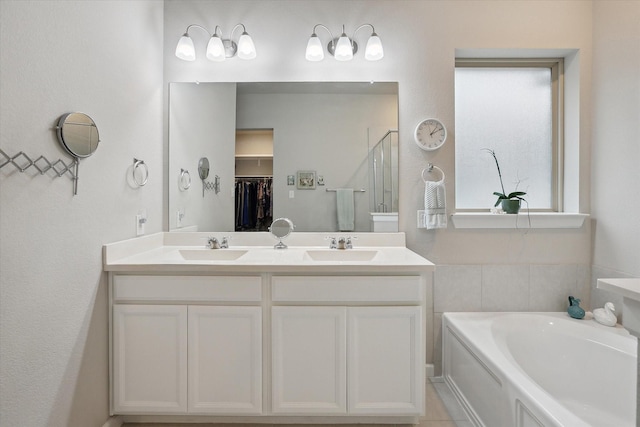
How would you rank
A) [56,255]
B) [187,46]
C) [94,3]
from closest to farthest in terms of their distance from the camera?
[56,255] → [94,3] → [187,46]

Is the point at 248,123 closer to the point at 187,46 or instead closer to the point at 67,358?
the point at 187,46

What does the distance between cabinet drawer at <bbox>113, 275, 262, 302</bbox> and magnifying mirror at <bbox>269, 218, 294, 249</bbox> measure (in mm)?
539

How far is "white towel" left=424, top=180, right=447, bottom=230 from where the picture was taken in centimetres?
210

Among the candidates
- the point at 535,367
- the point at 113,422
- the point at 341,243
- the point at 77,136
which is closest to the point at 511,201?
the point at 535,367

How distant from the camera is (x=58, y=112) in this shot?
4.39 ft

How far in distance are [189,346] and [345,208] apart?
1177 mm

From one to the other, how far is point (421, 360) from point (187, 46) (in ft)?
7.18

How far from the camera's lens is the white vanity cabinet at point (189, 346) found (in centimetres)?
163

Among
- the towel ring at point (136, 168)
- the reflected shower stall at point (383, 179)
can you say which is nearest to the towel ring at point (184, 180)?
the towel ring at point (136, 168)

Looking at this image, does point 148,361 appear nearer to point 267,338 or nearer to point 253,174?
point 267,338

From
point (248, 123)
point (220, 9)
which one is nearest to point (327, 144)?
point (248, 123)

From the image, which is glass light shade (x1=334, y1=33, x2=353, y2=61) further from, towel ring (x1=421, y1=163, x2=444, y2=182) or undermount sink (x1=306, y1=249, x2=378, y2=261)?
undermount sink (x1=306, y1=249, x2=378, y2=261)

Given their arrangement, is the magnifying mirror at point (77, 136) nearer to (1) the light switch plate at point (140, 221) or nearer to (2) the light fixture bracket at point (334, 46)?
(1) the light switch plate at point (140, 221)

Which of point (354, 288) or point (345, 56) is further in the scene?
point (345, 56)
